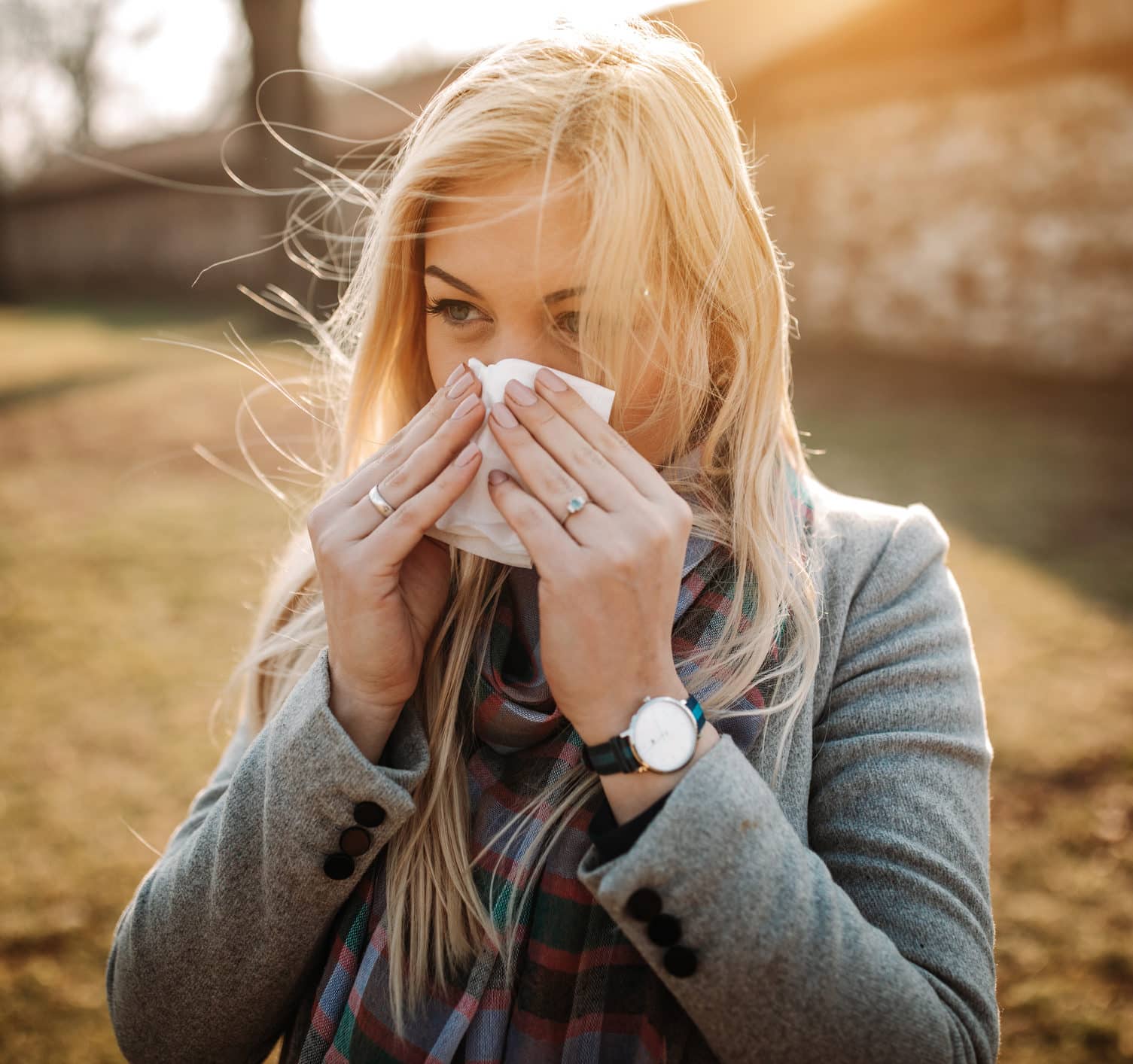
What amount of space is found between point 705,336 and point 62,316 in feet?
64.6

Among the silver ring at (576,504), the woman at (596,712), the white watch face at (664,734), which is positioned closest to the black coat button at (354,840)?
the woman at (596,712)

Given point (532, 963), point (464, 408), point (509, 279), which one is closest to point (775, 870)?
point (532, 963)

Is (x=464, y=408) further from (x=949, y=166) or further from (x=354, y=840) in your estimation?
(x=949, y=166)

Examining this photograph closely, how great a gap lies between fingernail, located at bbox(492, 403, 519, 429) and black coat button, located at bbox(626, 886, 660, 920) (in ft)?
2.25

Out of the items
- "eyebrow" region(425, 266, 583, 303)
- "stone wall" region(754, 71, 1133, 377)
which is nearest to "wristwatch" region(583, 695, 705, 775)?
"eyebrow" region(425, 266, 583, 303)

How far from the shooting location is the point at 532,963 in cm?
137

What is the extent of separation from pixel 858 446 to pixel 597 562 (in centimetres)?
733

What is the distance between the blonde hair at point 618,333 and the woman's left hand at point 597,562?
0.20 m

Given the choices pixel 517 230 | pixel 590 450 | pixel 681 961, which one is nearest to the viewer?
pixel 681 961

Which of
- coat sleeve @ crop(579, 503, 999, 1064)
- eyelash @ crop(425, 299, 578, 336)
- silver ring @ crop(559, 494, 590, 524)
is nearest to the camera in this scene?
coat sleeve @ crop(579, 503, 999, 1064)

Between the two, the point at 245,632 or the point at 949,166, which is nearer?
the point at 245,632

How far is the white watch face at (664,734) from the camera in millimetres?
1229

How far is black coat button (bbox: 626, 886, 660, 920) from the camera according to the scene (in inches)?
46.6

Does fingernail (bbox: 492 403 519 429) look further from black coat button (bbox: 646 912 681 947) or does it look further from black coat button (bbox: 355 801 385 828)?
black coat button (bbox: 646 912 681 947)
